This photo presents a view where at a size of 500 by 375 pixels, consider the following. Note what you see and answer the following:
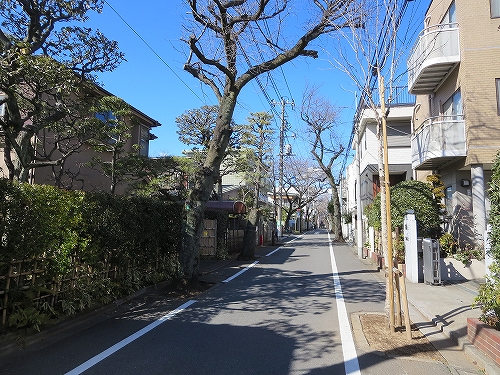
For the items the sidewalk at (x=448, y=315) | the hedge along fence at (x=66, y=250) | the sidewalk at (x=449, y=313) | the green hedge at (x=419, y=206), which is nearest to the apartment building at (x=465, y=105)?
the green hedge at (x=419, y=206)

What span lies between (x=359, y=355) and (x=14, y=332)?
4897 mm

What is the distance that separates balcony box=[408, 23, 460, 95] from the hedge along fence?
9.70m

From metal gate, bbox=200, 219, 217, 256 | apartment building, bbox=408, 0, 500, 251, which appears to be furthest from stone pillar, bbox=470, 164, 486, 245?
metal gate, bbox=200, 219, 217, 256

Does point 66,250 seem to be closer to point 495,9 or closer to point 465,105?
point 465,105

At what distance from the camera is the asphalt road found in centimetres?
462

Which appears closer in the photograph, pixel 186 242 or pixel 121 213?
pixel 121 213

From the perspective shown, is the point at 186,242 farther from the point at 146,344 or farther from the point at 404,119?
the point at 404,119

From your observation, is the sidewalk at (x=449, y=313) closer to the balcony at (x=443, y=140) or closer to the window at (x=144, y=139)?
the balcony at (x=443, y=140)

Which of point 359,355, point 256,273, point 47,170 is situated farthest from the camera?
point 47,170

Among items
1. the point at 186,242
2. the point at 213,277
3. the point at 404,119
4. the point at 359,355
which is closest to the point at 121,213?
the point at 186,242

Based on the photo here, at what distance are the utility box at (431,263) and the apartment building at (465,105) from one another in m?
1.86

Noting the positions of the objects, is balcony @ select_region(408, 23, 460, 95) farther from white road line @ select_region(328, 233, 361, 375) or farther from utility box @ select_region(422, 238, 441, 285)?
white road line @ select_region(328, 233, 361, 375)

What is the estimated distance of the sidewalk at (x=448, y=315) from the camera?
4968 millimetres

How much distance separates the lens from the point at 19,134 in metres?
9.59
